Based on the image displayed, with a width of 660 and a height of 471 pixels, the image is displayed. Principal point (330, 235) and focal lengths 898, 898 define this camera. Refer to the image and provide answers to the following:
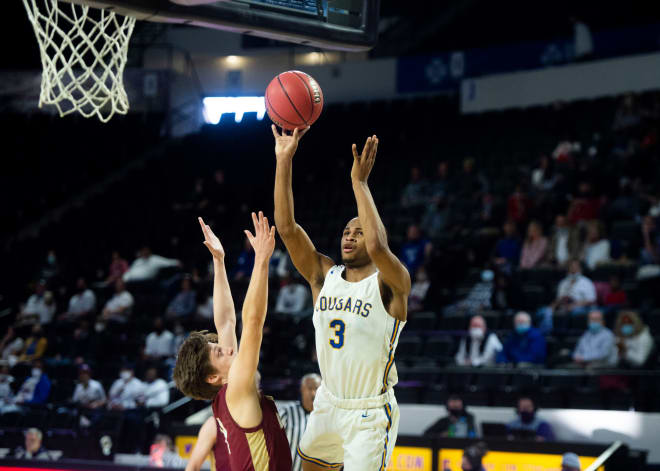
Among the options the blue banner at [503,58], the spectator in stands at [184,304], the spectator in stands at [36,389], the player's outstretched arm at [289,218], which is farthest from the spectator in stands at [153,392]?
the blue banner at [503,58]

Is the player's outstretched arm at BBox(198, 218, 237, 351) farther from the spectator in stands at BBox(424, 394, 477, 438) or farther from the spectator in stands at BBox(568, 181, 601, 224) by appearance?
the spectator in stands at BBox(568, 181, 601, 224)

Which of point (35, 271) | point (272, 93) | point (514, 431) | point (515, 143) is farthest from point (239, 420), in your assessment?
point (35, 271)

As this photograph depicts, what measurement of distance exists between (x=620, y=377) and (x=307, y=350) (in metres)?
3.95

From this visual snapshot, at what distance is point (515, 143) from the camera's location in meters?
15.2

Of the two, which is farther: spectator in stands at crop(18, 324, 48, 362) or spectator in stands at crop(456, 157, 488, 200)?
spectator in stands at crop(456, 157, 488, 200)

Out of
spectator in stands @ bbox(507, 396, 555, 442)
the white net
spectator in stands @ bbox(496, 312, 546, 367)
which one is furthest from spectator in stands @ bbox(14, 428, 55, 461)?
spectator in stands @ bbox(496, 312, 546, 367)

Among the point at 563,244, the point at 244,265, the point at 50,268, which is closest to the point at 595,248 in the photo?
the point at 563,244

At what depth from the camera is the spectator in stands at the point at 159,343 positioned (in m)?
11.9

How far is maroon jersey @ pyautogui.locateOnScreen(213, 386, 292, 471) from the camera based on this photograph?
146 inches

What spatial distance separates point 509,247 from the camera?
38.4 ft

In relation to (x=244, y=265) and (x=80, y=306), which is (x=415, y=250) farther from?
(x=80, y=306)

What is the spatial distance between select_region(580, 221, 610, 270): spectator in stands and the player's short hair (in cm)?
788

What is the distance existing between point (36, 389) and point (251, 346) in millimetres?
8830

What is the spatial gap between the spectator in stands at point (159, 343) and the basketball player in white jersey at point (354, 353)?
777cm
